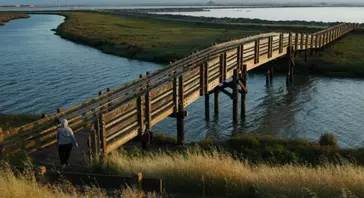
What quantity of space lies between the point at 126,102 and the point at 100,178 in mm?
7424

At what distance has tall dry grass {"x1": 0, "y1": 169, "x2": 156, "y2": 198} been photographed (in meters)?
7.87

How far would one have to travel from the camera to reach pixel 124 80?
1452 inches

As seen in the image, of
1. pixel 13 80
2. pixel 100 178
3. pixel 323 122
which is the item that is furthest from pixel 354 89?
pixel 100 178

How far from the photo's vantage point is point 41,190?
8086 millimetres

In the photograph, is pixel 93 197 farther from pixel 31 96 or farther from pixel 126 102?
pixel 31 96

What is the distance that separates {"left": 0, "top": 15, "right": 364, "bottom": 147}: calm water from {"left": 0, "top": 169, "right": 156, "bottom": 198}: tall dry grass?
13.1 meters

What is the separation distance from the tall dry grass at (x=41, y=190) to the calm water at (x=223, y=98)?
43.1 ft

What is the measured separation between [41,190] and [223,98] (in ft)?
78.4

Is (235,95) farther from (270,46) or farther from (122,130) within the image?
(122,130)

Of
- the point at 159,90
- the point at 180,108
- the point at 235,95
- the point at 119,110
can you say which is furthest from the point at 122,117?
the point at 235,95

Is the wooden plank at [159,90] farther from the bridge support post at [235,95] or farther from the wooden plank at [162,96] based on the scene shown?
the bridge support post at [235,95]

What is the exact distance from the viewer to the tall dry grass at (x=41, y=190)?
310 inches

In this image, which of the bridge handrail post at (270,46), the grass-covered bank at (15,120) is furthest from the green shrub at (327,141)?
the grass-covered bank at (15,120)

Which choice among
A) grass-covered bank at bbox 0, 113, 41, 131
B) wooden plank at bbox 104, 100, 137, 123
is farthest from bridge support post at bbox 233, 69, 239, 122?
wooden plank at bbox 104, 100, 137, 123
